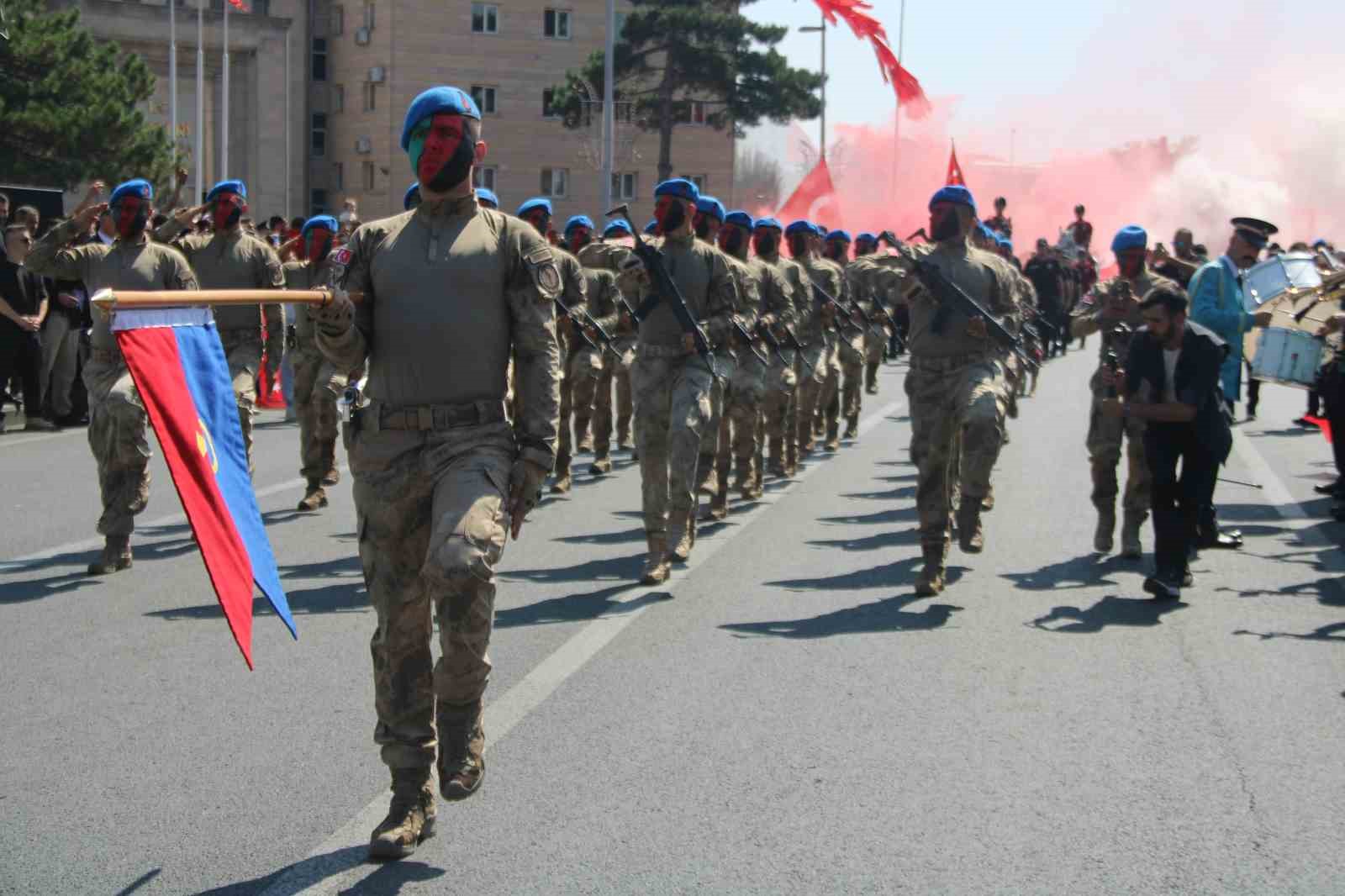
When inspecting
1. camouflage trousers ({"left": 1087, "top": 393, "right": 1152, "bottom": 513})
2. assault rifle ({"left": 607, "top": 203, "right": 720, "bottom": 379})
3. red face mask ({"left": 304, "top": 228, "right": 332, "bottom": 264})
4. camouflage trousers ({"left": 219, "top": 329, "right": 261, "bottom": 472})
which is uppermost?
red face mask ({"left": 304, "top": 228, "right": 332, "bottom": 264})

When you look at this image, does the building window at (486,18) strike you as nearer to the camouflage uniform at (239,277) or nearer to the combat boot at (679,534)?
the camouflage uniform at (239,277)

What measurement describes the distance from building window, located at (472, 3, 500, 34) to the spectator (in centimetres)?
5271

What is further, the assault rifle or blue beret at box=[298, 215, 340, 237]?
blue beret at box=[298, 215, 340, 237]

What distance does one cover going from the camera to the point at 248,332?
11.1m

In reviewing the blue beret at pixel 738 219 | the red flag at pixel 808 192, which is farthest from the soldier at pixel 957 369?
the red flag at pixel 808 192

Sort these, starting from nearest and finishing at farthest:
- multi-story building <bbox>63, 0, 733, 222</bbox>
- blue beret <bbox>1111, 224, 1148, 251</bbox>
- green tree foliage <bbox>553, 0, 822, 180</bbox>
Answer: blue beret <bbox>1111, 224, 1148, 251</bbox> < green tree foliage <bbox>553, 0, 822, 180</bbox> < multi-story building <bbox>63, 0, 733, 222</bbox>

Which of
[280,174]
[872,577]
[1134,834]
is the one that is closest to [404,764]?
[1134,834]

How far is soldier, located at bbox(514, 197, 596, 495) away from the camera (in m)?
13.3

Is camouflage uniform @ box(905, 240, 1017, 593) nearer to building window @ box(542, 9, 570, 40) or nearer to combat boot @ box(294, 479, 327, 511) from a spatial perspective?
combat boot @ box(294, 479, 327, 511)

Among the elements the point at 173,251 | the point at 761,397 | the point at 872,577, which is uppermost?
the point at 173,251

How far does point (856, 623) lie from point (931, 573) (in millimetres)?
999

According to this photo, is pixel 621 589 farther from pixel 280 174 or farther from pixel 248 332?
pixel 280 174

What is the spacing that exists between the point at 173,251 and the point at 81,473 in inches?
190

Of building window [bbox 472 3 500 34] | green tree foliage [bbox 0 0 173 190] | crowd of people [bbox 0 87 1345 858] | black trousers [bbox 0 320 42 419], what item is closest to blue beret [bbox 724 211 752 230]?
crowd of people [bbox 0 87 1345 858]
